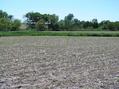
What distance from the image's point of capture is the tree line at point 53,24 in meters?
77.9

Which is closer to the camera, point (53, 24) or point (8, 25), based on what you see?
point (8, 25)

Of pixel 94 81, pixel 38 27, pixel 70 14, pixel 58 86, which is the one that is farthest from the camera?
pixel 70 14

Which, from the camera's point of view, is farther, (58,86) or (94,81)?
(94,81)

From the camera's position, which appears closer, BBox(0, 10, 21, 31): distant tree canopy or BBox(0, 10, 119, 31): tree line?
BBox(0, 10, 21, 31): distant tree canopy

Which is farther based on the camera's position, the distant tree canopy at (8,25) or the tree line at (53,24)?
the tree line at (53,24)

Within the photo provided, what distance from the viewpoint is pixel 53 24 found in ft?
278

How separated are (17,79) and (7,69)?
201cm

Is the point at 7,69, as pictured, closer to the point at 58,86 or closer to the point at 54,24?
the point at 58,86

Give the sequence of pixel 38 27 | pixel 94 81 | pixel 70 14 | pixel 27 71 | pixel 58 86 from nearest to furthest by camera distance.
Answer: pixel 58 86
pixel 94 81
pixel 27 71
pixel 38 27
pixel 70 14

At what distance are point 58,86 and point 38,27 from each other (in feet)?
232

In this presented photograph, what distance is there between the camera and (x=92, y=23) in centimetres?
9169

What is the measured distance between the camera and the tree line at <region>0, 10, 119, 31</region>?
256ft

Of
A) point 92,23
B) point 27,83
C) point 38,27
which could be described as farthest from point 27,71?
point 92,23

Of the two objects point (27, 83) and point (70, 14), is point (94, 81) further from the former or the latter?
point (70, 14)
